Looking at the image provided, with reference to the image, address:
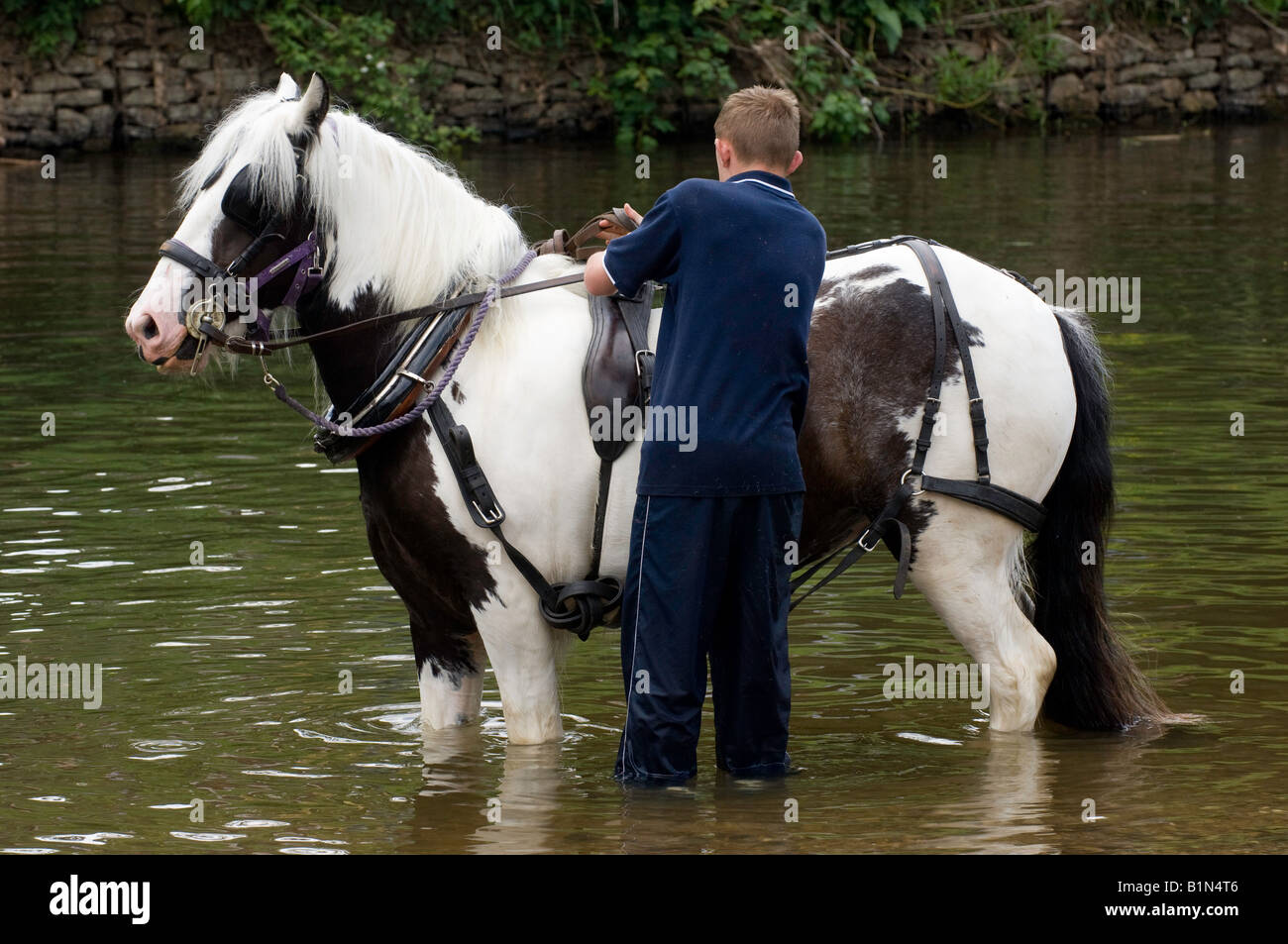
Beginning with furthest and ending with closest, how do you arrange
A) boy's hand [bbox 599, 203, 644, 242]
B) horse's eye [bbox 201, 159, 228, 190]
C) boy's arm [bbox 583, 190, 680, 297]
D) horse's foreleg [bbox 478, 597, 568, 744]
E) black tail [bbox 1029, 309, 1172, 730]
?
black tail [bbox 1029, 309, 1172, 730] → boy's hand [bbox 599, 203, 644, 242] → horse's foreleg [bbox 478, 597, 568, 744] → horse's eye [bbox 201, 159, 228, 190] → boy's arm [bbox 583, 190, 680, 297]

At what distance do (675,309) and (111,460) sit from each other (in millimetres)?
5499

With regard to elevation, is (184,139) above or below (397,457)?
above

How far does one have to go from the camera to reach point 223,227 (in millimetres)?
4430

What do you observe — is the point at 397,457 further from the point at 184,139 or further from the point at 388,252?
the point at 184,139

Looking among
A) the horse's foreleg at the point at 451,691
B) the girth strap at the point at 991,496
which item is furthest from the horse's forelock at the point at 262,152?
the girth strap at the point at 991,496

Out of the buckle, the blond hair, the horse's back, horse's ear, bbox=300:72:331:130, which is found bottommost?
the buckle

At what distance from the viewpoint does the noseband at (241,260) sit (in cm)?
441

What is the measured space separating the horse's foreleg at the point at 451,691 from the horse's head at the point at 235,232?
117cm

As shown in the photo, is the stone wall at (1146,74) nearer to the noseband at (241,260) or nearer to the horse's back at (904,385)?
the horse's back at (904,385)

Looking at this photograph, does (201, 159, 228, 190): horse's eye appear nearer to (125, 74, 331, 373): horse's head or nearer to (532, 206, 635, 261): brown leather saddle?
(125, 74, 331, 373): horse's head

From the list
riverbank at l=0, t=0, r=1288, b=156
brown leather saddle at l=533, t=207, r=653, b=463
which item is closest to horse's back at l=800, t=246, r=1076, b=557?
brown leather saddle at l=533, t=207, r=653, b=463

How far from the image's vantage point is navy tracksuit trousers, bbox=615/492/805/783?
4.22m

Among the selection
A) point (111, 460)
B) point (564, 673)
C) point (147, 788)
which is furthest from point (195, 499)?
point (147, 788)
